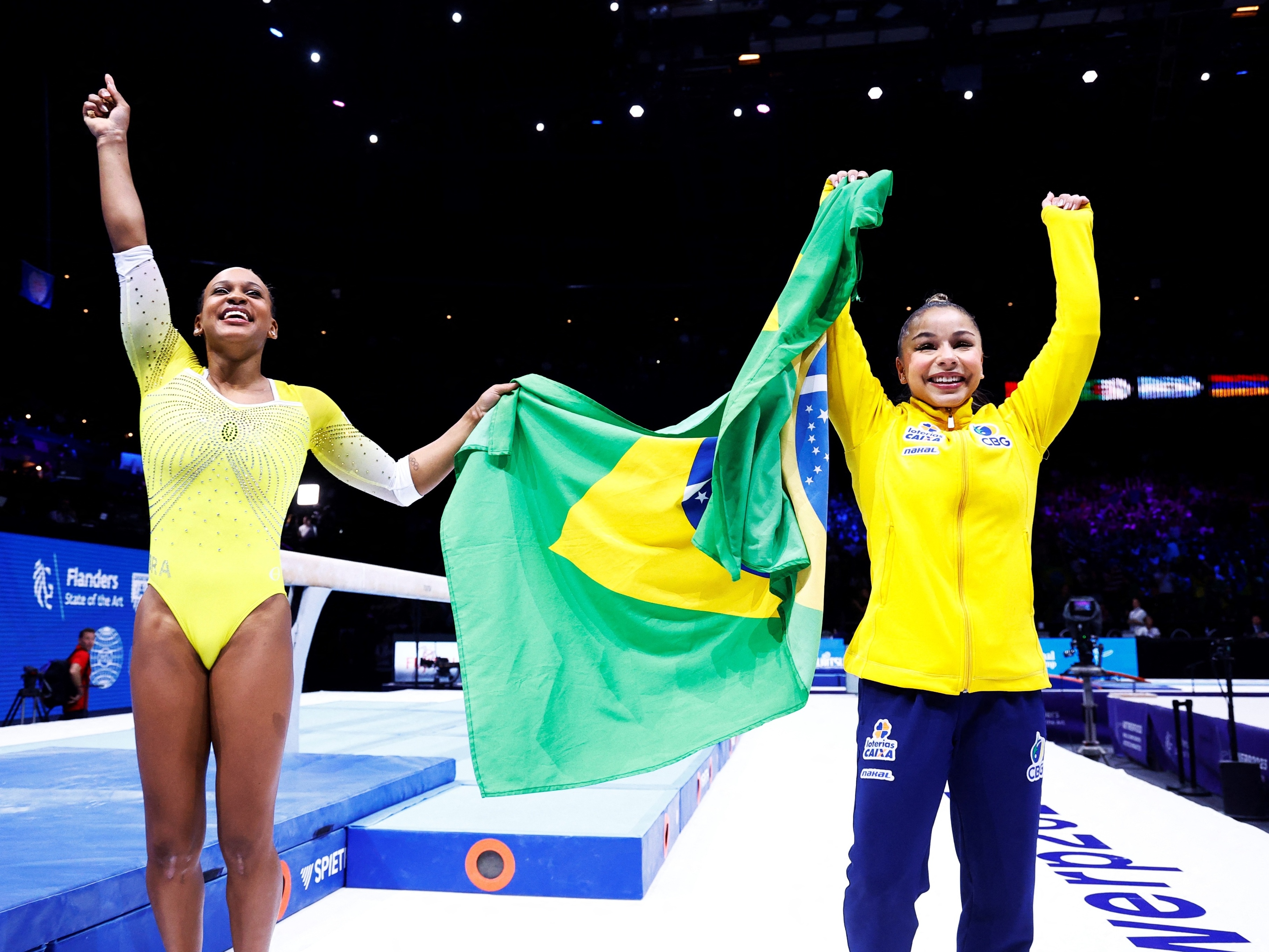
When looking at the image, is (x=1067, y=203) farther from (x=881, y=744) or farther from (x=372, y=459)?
(x=372, y=459)

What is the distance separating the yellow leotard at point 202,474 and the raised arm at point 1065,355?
1542 millimetres

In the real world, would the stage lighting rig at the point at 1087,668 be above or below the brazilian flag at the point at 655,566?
below

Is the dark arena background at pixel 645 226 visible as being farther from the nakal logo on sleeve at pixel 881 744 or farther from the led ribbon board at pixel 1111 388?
the nakal logo on sleeve at pixel 881 744

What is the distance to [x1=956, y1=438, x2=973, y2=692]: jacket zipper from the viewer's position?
1.58 metres

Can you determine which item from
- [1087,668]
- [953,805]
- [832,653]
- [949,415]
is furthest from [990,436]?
[832,653]

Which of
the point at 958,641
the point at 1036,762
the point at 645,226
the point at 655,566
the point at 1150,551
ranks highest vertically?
the point at 645,226

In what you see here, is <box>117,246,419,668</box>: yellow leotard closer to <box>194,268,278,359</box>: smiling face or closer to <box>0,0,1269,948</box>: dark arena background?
<box>194,268,278,359</box>: smiling face

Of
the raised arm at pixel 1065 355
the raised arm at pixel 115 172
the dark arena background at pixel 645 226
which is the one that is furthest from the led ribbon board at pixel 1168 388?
the raised arm at pixel 115 172

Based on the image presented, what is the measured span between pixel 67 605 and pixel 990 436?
Answer: 9.98 metres

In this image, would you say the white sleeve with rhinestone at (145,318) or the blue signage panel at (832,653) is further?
the blue signage panel at (832,653)

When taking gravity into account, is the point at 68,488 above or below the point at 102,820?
above

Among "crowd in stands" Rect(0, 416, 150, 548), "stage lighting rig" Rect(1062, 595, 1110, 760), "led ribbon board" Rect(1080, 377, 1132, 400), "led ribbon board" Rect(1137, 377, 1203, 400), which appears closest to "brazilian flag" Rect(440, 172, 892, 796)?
"stage lighting rig" Rect(1062, 595, 1110, 760)

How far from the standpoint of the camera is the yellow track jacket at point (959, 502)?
62.9 inches

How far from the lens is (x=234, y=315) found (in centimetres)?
182
